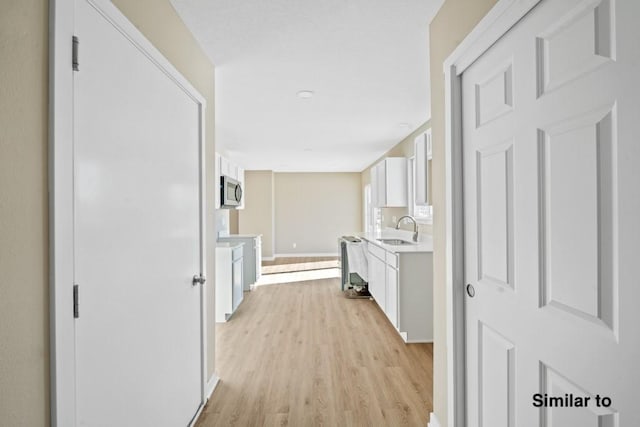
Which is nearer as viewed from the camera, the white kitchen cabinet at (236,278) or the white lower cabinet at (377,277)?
the white lower cabinet at (377,277)

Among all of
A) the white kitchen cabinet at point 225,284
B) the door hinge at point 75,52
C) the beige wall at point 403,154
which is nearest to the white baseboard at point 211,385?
the white kitchen cabinet at point 225,284

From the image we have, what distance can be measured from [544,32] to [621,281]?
0.74m

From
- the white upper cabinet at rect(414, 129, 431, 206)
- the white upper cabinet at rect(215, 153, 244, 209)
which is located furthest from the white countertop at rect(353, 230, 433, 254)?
the white upper cabinet at rect(215, 153, 244, 209)

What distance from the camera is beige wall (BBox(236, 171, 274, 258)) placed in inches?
347

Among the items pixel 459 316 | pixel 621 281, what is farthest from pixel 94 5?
pixel 459 316

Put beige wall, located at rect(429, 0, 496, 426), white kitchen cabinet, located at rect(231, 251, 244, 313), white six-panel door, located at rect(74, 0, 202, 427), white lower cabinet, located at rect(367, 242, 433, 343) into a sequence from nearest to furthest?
white six-panel door, located at rect(74, 0, 202, 427), beige wall, located at rect(429, 0, 496, 426), white lower cabinet, located at rect(367, 242, 433, 343), white kitchen cabinet, located at rect(231, 251, 244, 313)

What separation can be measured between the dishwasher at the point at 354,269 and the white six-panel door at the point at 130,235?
3.15 m

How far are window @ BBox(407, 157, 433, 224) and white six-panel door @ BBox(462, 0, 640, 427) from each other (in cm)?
314

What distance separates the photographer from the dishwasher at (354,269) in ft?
16.0

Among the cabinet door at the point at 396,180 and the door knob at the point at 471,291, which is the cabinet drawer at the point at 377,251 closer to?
the cabinet door at the point at 396,180

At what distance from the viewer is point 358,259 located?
4.88 m

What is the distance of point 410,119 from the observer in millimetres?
4203

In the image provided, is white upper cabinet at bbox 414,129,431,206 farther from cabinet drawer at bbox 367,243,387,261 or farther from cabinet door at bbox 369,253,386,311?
cabinet door at bbox 369,253,386,311

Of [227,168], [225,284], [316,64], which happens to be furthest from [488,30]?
[227,168]
